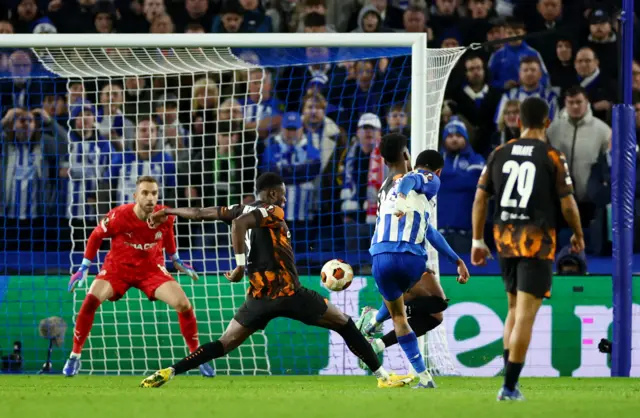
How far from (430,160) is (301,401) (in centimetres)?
249

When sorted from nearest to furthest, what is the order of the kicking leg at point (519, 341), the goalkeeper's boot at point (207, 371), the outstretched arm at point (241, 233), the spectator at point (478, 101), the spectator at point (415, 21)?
the kicking leg at point (519, 341), the outstretched arm at point (241, 233), the goalkeeper's boot at point (207, 371), the spectator at point (478, 101), the spectator at point (415, 21)

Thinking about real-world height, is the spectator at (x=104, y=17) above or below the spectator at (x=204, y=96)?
above

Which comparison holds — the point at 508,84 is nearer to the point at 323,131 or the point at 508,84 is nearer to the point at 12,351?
the point at 323,131

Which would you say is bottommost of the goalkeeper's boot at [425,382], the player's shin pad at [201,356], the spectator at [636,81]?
the goalkeeper's boot at [425,382]

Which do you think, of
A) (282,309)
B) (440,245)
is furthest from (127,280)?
(440,245)

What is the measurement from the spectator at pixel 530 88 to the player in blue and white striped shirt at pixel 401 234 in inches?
206

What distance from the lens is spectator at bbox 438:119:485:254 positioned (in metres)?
12.9

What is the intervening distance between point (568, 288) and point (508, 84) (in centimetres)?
328

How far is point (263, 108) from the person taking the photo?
14023 millimetres

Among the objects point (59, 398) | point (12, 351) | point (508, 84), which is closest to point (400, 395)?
point (59, 398)

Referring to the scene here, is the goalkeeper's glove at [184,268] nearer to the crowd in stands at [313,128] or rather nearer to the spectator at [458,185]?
the crowd in stands at [313,128]

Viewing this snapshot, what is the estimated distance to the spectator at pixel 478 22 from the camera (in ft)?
49.1

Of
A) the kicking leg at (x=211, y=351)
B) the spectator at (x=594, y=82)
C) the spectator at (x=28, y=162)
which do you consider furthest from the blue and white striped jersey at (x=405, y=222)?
the spectator at (x=594, y=82)

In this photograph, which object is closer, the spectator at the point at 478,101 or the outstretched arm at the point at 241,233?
the outstretched arm at the point at 241,233
